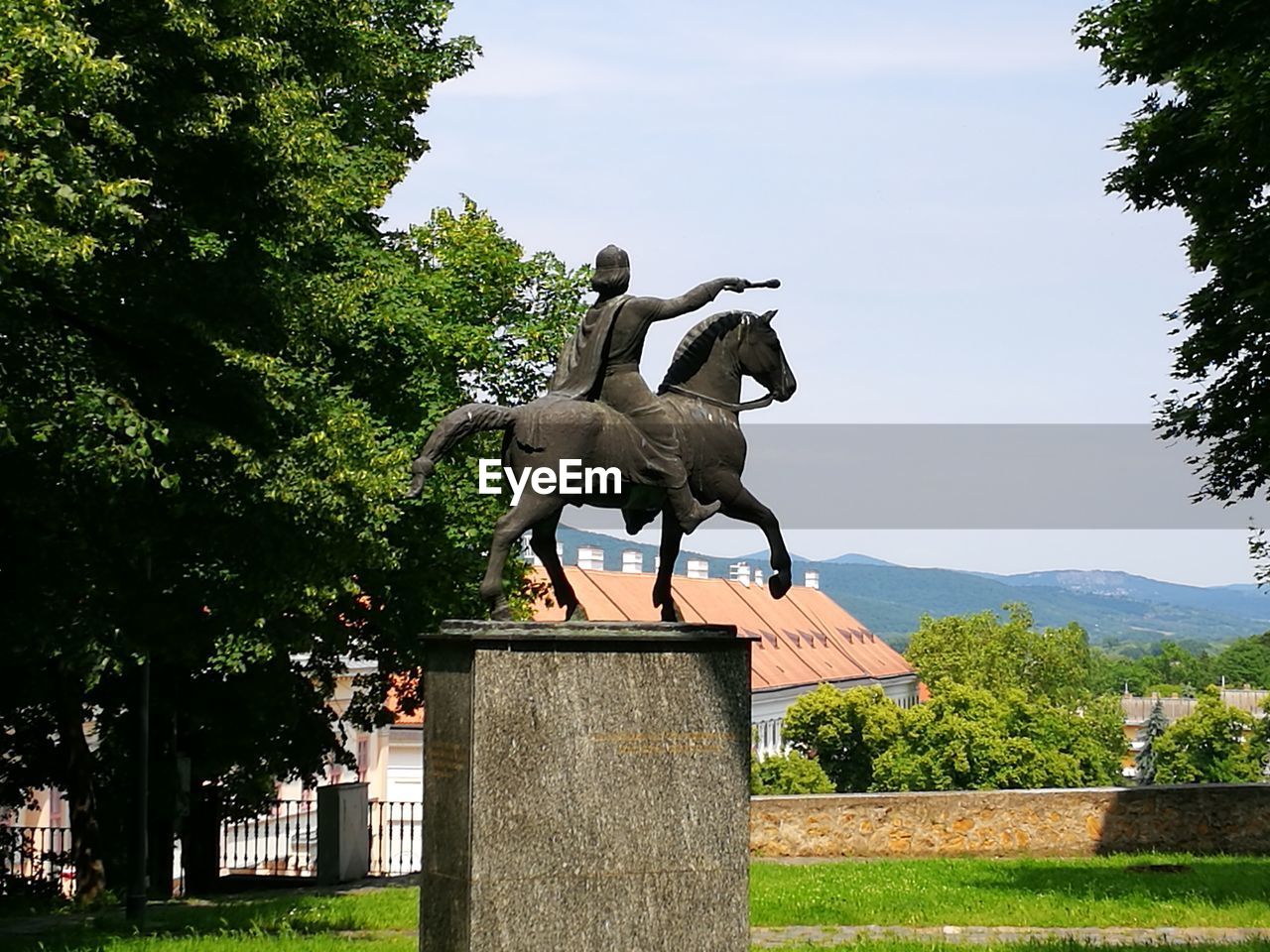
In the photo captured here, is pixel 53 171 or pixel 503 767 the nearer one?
pixel 503 767

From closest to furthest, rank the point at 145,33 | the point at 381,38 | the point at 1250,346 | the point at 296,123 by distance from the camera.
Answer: the point at 145,33 < the point at 296,123 < the point at 1250,346 < the point at 381,38

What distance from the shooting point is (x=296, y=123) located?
16203 millimetres

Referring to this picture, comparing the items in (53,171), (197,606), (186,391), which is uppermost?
(53,171)

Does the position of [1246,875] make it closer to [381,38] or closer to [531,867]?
[531,867]

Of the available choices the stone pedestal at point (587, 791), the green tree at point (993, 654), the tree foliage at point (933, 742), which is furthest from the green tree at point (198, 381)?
the green tree at point (993, 654)

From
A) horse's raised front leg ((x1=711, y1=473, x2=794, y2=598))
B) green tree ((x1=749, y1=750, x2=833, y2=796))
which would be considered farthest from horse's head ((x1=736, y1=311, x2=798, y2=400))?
green tree ((x1=749, y1=750, x2=833, y2=796))

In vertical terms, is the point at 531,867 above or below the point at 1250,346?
below

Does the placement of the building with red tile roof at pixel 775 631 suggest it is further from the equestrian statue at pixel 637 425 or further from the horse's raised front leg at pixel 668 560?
the equestrian statue at pixel 637 425

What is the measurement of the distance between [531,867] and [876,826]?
1479 centimetres

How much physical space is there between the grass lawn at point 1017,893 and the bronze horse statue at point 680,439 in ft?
18.6

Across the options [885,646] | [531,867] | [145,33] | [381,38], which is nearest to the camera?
[531,867]

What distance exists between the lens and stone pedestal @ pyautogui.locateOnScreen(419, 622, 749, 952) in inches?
362

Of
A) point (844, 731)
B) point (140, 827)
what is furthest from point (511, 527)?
point (844, 731)

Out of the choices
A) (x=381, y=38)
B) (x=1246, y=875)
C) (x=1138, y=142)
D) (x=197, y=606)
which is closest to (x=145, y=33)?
(x=197, y=606)
